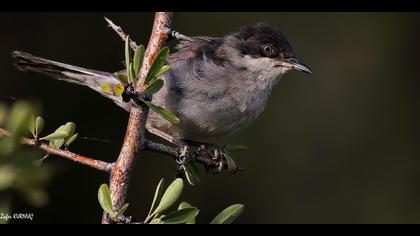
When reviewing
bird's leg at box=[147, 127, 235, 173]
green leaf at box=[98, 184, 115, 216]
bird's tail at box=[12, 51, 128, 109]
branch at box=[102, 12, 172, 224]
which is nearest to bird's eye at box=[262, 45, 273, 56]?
bird's leg at box=[147, 127, 235, 173]

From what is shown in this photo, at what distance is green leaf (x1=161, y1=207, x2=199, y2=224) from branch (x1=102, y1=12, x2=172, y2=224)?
415 millimetres

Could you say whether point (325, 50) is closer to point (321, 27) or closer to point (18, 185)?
point (321, 27)

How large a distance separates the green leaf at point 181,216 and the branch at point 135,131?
1.36 feet

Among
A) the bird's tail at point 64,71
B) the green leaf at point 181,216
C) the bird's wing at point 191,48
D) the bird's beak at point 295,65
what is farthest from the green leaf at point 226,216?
the bird's beak at point 295,65

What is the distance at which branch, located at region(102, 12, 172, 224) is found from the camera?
2391 millimetres

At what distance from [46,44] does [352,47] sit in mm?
4100

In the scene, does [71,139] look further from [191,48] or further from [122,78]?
[191,48]

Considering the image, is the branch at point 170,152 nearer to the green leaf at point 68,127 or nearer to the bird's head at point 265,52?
the green leaf at point 68,127

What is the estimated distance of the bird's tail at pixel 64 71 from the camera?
4332mm

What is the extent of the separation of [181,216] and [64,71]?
2963 mm

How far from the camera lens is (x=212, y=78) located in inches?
183

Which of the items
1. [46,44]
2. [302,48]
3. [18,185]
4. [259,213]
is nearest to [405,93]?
[302,48]

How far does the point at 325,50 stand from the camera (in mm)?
8188

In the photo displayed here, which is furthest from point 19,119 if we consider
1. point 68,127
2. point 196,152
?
point 196,152
